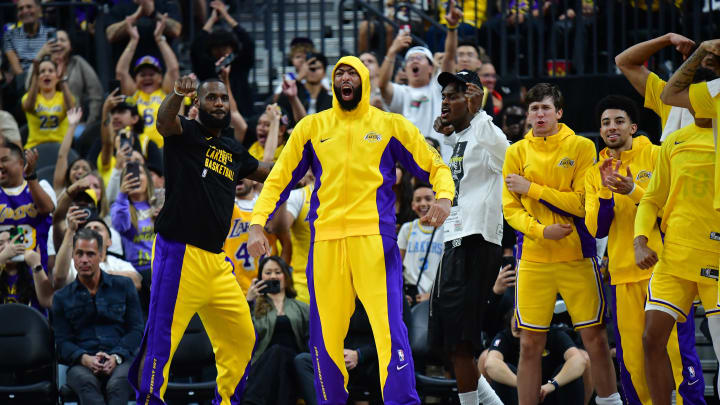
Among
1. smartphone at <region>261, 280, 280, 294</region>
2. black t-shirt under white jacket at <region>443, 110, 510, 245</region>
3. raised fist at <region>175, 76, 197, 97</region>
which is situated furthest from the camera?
smartphone at <region>261, 280, 280, 294</region>

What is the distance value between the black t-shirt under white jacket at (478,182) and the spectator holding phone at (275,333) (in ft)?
7.37

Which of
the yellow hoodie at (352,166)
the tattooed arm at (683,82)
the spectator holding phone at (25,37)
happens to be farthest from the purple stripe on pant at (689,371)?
the spectator holding phone at (25,37)

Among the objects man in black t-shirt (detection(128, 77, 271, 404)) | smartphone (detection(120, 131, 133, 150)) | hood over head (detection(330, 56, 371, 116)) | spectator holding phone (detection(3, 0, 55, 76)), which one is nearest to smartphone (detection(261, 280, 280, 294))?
man in black t-shirt (detection(128, 77, 271, 404))

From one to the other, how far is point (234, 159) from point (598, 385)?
324 cm

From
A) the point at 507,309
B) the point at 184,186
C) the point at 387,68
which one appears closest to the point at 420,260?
the point at 507,309

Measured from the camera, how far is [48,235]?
11711mm

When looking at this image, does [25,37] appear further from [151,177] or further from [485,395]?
[485,395]

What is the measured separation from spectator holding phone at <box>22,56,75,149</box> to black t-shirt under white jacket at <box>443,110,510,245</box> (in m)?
7.12

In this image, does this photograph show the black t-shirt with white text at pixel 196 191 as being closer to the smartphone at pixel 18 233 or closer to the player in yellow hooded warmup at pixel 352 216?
the player in yellow hooded warmup at pixel 352 216

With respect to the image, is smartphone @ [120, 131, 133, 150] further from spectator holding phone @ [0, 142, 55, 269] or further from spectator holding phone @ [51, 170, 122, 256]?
spectator holding phone @ [0, 142, 55, 269]

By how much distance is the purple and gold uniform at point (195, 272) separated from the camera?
27.0 ft

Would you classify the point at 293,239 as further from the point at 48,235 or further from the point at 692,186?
the point at 692,186

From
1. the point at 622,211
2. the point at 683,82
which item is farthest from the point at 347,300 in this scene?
the point at 683,82

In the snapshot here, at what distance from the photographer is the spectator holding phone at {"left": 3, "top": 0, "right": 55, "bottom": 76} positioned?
15062 millimetres
